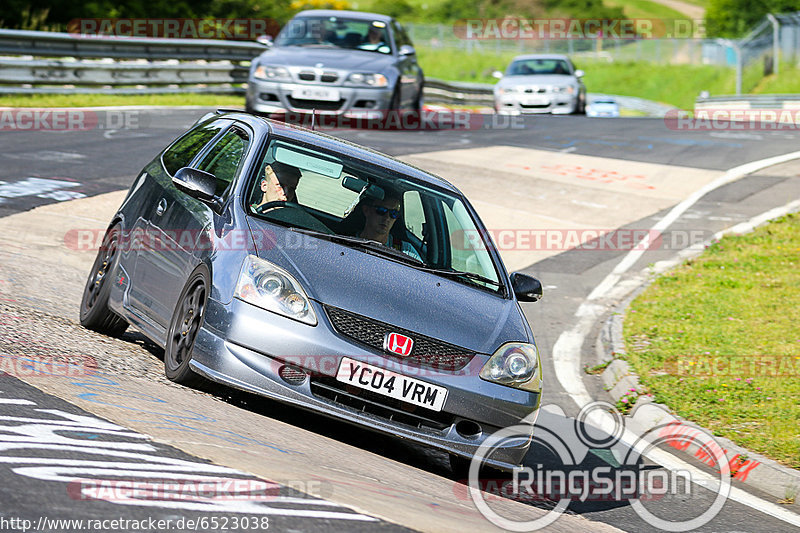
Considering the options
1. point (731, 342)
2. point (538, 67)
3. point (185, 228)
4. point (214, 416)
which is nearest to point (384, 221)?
point (185, 228)

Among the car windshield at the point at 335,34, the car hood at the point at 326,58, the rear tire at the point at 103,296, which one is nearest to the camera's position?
the rear tire at the point at 103,296

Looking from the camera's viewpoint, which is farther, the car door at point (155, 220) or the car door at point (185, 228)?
the car door at point (155, 220)

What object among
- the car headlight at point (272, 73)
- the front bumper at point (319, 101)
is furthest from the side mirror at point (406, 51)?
the car headlight at point (272, 73)

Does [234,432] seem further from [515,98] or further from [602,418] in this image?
[515,98]

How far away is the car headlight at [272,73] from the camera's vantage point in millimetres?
18391

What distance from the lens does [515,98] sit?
28703mm

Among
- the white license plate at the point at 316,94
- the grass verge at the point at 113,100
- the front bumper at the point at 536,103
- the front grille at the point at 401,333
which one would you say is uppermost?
the front grille at the point at 401,333

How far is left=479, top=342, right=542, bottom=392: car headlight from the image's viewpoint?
585 cm

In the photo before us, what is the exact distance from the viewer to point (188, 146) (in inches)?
300

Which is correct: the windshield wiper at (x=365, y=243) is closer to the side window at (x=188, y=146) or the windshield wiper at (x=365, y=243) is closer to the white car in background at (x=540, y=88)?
the side window at (x=188, y=146)

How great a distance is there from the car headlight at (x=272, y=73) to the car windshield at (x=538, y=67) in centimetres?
1232

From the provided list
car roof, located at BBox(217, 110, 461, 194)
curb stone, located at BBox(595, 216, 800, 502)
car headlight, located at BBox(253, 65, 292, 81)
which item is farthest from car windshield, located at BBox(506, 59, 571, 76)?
car roof, located at BBox(217, 110, 461, 194)

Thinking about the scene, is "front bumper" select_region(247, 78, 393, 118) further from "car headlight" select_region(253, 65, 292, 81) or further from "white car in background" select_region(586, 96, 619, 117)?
"white car in background" select_region(586, 96, 619, 117)

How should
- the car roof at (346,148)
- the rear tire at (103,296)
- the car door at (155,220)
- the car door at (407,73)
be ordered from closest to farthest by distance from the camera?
the car door at (155,220)
the car roof at (346,148)
the rear tire at (103,296)
the car door at (407,73)
